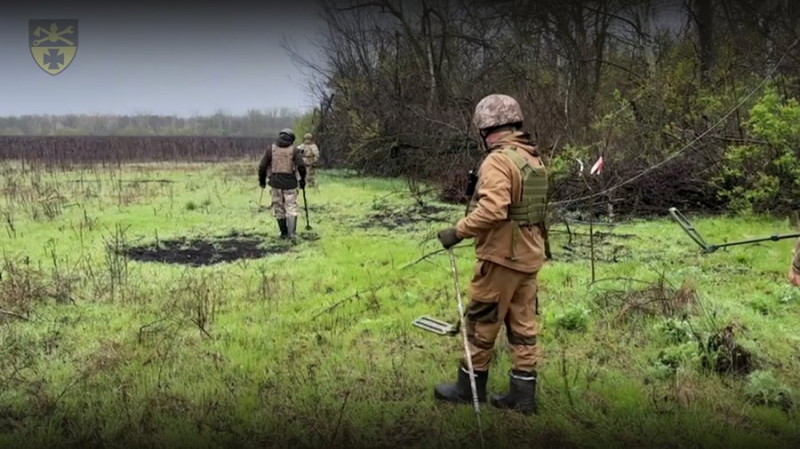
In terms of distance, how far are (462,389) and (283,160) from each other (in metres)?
7.09

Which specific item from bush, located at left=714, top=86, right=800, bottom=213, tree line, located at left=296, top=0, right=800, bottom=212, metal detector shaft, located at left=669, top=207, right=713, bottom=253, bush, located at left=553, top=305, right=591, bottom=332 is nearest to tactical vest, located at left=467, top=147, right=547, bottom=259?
tree line, located at left=296, top=0, right=800, bottom=212

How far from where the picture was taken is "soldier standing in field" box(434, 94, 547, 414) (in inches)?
136

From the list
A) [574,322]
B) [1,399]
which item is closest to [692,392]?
[574,322]

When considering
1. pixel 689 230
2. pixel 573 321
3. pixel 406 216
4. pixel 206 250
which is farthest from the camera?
pixel 406 216

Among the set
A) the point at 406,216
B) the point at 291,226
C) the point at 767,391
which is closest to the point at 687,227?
the point at 767,391

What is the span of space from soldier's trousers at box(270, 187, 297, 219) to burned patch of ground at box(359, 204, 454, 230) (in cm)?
160

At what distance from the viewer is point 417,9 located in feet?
4.49

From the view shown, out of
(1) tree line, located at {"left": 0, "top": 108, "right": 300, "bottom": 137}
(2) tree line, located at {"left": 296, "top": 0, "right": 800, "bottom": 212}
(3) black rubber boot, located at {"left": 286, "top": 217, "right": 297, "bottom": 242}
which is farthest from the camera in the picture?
(3) black rubber boot, located at {"left": 286, "top": 217, "right": 297, "bottom": 242}

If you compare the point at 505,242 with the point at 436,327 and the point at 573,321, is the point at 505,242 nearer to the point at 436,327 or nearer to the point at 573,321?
the point at 436,327

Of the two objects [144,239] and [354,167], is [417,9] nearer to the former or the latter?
[144,239]

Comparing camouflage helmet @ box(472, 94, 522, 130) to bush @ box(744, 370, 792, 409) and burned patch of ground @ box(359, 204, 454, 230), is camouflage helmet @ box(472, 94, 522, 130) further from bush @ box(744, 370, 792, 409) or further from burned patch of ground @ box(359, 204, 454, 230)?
burned patch of ground @ box(359, 204, 454, 230)

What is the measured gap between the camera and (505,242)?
140 inches

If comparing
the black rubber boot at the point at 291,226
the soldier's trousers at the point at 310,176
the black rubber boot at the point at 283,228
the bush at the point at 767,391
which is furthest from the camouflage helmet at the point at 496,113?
the soldier's trousers at the point at 310,176

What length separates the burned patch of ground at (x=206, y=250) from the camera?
8.81 metres
